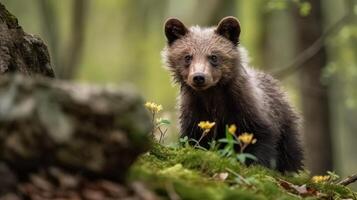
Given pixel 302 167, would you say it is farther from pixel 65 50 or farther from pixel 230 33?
pixel 65 50

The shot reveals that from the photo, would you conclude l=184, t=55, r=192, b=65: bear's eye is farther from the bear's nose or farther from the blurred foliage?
the blurred foliage

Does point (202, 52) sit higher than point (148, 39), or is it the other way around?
point (148, 39)

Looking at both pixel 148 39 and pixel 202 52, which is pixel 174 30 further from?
pixel 148 39

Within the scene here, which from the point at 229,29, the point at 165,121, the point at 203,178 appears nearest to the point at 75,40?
the point at 229,29

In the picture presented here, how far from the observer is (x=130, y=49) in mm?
35531

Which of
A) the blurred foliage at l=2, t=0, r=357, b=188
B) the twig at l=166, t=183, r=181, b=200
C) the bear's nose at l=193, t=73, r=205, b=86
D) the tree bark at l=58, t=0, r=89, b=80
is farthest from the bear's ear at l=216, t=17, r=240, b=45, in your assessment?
the blurred foliage at l=2, t=0, r=357, b=188

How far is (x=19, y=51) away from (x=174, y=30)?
3.25 metres

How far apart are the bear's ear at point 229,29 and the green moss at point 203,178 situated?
9.75ft

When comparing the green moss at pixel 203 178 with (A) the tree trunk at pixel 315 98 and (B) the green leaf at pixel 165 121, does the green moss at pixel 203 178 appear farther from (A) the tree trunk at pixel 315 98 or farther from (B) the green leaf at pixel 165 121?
(A) the tree trunk at pixel 315 98

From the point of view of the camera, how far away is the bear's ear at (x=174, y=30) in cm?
949

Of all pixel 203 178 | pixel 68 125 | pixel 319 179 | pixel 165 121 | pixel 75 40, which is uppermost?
pixel 75 40

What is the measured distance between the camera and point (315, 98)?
16.4 metres

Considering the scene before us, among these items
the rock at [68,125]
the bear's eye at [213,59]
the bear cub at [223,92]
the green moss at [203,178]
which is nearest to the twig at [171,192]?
the green moss at [203,178]

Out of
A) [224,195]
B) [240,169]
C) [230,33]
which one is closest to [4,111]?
[224,195]
